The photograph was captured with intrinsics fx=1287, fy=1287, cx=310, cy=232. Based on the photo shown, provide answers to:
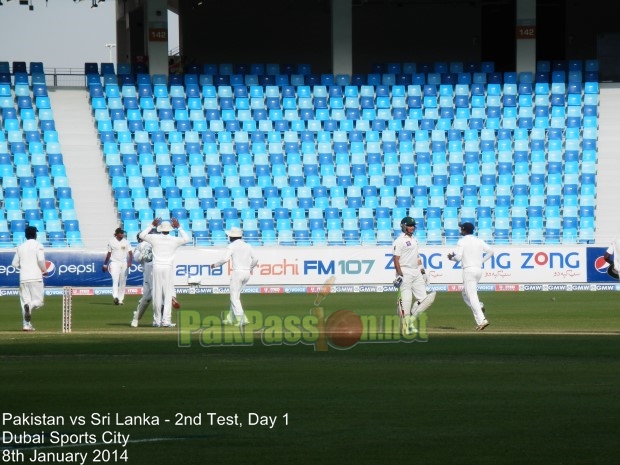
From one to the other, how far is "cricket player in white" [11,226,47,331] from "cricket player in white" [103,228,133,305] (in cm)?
876

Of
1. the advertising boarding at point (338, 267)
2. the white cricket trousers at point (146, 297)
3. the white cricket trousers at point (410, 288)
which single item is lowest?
the advertising boarding at point (338, 267)

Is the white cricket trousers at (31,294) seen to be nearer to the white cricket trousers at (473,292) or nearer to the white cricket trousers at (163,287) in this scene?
the white cricket trousers at (163,287)

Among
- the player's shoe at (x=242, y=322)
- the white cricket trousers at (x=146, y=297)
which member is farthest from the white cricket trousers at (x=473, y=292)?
the white cricket trousers at (x=146, y=297)

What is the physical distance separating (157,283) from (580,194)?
22.8m

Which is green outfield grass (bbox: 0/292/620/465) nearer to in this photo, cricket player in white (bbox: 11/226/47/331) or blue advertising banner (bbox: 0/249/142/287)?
cricket player in white (bbox: 11/226/47/331)

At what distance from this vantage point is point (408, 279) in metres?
21.4

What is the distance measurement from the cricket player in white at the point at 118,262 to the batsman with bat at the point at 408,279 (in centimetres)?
1192

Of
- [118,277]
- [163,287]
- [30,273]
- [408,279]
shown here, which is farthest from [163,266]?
[118,277]

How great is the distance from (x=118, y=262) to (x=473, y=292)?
42.4ft

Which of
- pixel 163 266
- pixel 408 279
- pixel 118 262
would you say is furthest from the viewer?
pixel 118 262

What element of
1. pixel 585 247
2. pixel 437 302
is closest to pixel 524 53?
pixel 585 247

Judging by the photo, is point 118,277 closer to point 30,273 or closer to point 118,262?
point 118,262

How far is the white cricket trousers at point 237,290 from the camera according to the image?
2316 cm

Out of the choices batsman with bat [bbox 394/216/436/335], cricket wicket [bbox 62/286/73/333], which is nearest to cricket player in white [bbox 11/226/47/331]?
cricket wicket [bbox 62/286/73/333]
